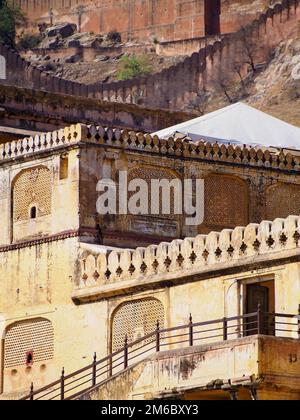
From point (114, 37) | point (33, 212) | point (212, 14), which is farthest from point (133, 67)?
point (33, 212)

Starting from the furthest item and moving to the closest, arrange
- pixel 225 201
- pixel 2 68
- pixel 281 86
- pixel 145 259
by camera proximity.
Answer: pixel 281 86
pixel 2 68
pixel 225 201
pixel 145 259

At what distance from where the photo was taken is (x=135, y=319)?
43.4 m

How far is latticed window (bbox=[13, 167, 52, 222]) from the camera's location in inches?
1841

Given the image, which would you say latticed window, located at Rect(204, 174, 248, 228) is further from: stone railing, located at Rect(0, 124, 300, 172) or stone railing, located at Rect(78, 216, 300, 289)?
stone railing, located at Rect(78, 216, 300, 289)

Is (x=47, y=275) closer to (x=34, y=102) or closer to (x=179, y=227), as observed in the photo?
(x=179, y=227)

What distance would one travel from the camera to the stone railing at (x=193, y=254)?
3988 cm

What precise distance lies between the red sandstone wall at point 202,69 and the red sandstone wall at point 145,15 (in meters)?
6.23

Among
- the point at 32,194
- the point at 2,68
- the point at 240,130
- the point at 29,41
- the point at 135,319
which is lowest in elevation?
the point at 135,319

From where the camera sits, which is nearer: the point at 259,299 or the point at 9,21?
the point at 259,299

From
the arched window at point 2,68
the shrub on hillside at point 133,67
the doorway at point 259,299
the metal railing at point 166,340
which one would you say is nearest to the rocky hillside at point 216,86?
the shrub on hillside at point 133,67

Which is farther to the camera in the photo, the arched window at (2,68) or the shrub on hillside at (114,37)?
the shrub on hillside at (114,37)

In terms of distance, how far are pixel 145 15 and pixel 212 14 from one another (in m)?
5.55

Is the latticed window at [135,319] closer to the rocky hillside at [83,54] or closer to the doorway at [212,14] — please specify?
the doorway at [212,14]

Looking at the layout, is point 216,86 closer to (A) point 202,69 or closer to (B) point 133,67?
(A) point 202,69
